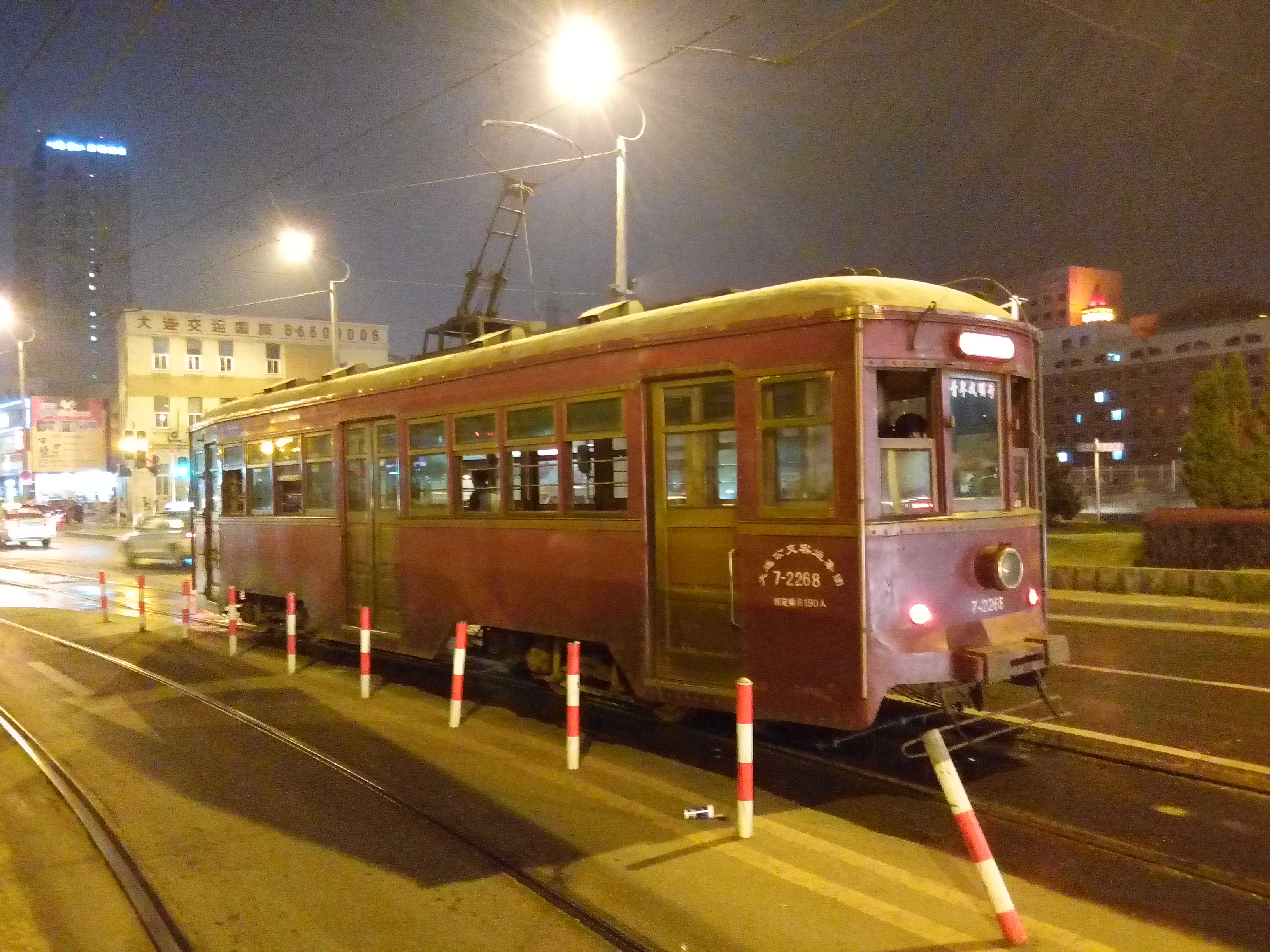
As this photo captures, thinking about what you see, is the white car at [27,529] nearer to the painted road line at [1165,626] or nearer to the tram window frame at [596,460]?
the painted road line at [1165,626]

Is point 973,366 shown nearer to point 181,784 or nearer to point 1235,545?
point 181,784

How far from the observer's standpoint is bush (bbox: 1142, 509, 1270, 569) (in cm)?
1495

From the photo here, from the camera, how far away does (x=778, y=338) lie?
251 inches

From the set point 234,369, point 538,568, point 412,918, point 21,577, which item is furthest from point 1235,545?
point 234,369

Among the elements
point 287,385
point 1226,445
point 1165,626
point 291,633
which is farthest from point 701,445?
point 1226,445

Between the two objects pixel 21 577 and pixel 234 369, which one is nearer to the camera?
pixel 21 577

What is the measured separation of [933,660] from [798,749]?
4.93ft

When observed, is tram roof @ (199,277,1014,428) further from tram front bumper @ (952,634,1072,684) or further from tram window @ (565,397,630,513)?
tram front bumper @ (952,634,1072,684)

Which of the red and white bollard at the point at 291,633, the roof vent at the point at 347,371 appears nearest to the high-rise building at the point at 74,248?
the roof vent at the point at 347,371

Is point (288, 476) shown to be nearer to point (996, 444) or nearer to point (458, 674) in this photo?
point (458, 674)

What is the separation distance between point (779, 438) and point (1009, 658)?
77.6 inches

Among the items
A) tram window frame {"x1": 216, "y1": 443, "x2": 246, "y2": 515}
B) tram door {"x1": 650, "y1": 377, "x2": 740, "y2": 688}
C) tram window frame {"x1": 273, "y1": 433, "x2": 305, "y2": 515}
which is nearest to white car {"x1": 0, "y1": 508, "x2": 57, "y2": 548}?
tram window frame {"x1": 216, "y1": 443, "x2": 246, "y2": 515}

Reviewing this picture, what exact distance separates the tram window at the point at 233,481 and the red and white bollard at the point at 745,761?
928cm

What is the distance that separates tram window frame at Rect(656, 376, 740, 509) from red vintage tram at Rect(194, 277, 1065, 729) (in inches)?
0.6
